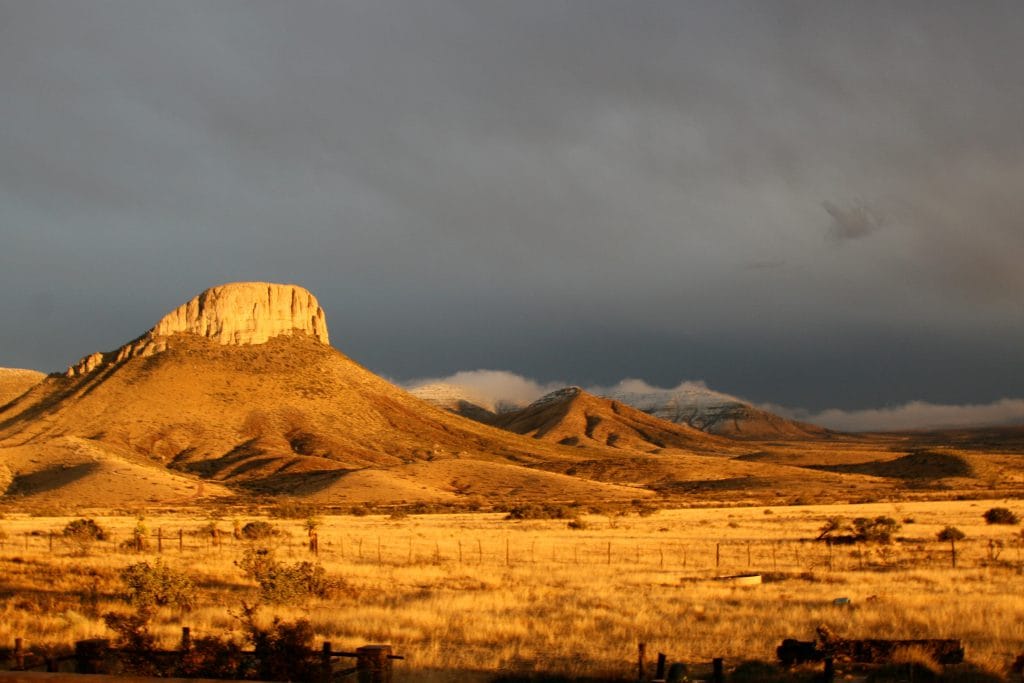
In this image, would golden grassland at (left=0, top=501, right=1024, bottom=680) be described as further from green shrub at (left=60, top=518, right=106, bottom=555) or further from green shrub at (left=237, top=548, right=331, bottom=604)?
green shrub at (left=60, top=518, right=106, bottom=555)

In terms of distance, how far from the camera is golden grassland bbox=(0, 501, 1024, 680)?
16.0 meters

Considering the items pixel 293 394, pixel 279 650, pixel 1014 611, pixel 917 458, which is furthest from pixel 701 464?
pixel 279 650

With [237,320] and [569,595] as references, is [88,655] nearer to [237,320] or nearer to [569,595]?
[569,595]

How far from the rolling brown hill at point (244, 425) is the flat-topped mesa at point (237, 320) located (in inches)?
10.6

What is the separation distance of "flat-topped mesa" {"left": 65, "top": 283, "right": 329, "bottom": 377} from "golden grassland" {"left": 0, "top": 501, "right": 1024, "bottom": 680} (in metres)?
106

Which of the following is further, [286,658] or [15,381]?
[15,381]

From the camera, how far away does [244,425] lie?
4813 inches

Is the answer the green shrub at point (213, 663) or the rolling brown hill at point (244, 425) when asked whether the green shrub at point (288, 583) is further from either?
the rolling brown hill at point (244, 425)

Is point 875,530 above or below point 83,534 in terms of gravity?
below

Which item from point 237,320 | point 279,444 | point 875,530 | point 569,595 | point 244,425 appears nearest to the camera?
point 569,595

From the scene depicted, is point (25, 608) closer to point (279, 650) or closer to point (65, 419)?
point (279, 650)

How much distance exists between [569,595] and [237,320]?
13629 centimetres

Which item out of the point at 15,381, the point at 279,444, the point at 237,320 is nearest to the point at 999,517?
the point at 279,444

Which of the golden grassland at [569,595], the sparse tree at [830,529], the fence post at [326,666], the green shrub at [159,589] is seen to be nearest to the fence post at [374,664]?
the fence post at [326,666]
